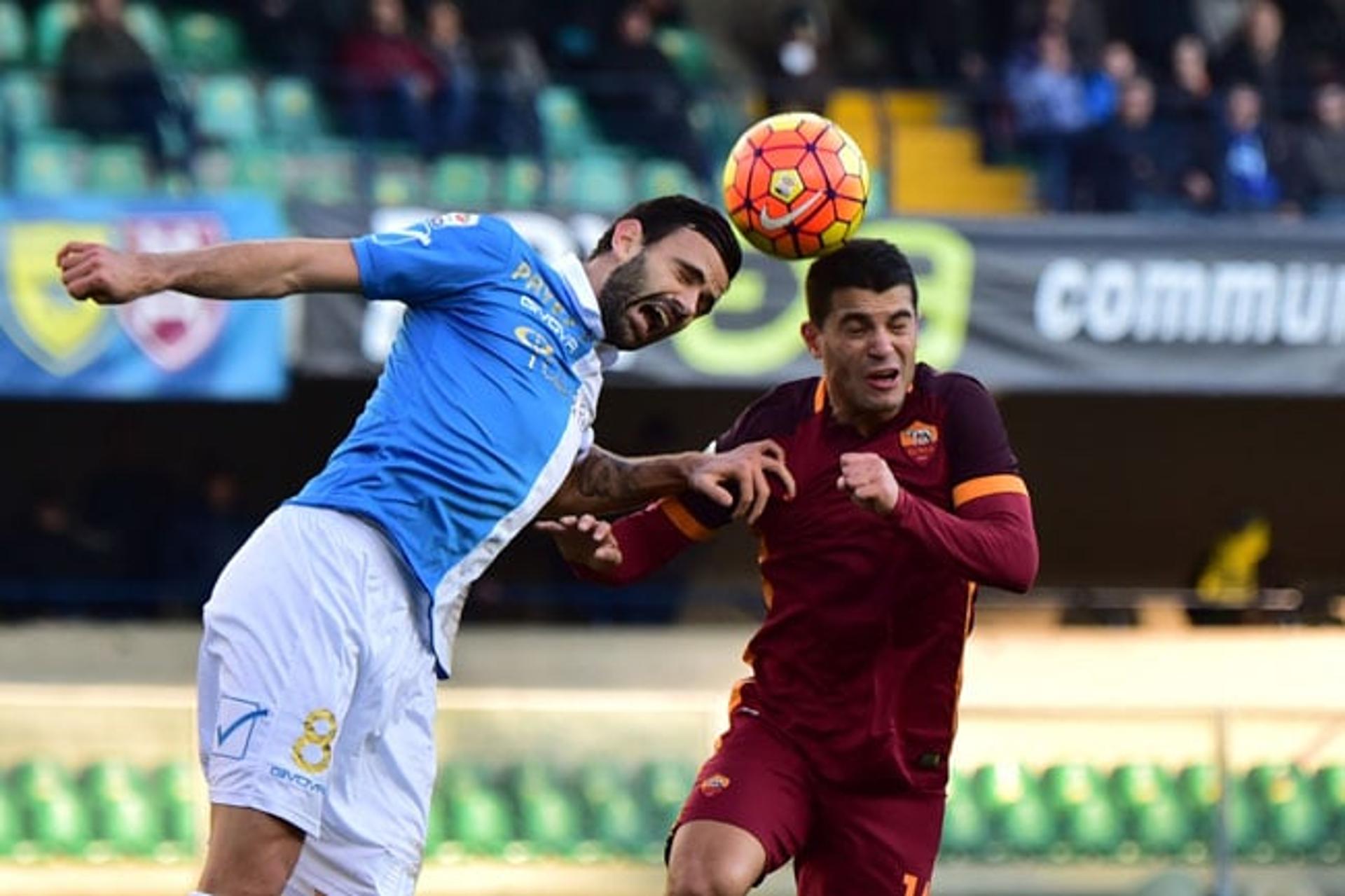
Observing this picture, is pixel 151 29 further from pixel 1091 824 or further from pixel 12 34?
Result: pixel 1091 824

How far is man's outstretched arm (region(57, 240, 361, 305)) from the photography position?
5043mm

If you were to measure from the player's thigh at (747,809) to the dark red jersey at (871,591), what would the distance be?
0.20 ft

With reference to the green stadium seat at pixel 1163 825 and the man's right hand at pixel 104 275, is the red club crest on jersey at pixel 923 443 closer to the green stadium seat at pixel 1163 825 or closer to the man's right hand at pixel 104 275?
the man's right hand at pixel 104 275

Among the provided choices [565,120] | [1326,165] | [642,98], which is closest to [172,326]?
[565,120]

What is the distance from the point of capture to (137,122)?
14688 mm

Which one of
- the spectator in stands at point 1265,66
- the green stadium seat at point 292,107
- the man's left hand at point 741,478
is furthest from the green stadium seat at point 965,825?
the spectator in stands at point 1265,66

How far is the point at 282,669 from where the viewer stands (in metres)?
5.38

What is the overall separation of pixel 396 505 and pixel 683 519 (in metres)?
1.15

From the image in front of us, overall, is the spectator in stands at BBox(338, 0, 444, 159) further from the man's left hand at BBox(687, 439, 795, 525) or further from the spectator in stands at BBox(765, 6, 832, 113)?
the man's left hand at BBox(687, 439, 795, 525)

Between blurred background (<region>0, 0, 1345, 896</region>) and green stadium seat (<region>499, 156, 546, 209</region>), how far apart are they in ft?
0.11

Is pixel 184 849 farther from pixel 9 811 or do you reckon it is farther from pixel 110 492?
pixel 110 492

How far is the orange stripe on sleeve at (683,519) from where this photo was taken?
21.4ft

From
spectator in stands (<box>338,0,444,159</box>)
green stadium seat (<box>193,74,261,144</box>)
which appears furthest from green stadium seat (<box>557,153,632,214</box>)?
green stadium seat (<box>193,74,261,144</box>)

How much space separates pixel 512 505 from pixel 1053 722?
5.25 metres
